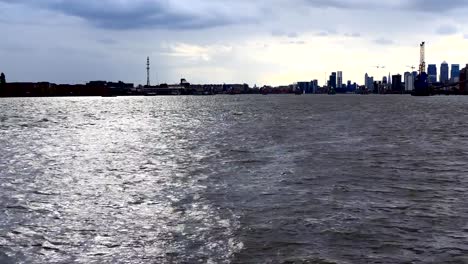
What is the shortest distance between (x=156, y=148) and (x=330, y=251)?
27.3 meters

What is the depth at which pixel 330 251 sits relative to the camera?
462 inches

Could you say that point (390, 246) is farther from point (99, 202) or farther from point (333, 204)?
point (99, 202)

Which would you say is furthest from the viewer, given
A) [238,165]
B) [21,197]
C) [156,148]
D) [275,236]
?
[156,148]

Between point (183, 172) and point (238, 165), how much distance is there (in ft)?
11.3

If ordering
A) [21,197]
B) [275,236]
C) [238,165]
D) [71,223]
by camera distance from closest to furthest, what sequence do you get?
[275,236], [71,223], [21,197], [238,165]

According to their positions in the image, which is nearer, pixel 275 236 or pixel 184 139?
pixel 275 236

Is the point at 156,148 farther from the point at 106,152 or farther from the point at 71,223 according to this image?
the point at 71,223

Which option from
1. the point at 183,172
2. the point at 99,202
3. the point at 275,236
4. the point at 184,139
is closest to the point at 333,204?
the point at 275,236

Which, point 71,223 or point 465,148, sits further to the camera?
point 465,148

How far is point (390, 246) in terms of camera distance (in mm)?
12148

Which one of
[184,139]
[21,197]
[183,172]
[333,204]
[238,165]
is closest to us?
[333,204]

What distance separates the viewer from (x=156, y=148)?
37719mm

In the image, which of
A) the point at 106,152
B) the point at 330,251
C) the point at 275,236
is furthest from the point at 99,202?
the point at 106,152

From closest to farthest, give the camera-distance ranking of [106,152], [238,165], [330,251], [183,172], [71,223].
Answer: [330,251] → [71,223] → [183,172] → [238,165] → [106,152]
